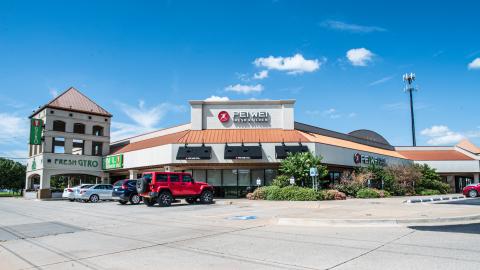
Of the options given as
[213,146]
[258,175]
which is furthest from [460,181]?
[213,146]

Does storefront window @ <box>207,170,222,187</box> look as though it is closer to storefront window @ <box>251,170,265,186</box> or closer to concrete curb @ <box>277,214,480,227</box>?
storefront window @ <box>251,170,265,186</box>

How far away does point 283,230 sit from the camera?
1219 cm

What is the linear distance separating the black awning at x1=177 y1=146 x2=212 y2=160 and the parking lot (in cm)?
1874

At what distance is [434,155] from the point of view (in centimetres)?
5500

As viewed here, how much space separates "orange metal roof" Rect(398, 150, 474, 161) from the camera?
53.3 metres

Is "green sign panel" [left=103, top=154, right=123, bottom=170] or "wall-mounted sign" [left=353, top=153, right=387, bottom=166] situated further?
"green sign panel" [left=103, top=154, right=123, bottom=170]

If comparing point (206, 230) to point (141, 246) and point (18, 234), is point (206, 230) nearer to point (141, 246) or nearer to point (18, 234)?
point (141, 246)

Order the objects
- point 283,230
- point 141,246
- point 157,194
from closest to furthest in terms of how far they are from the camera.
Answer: point 141,246 < point 283,230 < point 157,194

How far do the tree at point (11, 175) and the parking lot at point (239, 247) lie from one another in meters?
67.1

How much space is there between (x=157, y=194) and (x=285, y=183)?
1154 centimetres

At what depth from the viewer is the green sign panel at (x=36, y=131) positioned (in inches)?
1754

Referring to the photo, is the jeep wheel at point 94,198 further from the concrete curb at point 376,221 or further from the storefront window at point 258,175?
the concrete curb at point 376,221

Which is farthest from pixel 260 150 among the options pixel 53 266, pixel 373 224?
pixel 53 266

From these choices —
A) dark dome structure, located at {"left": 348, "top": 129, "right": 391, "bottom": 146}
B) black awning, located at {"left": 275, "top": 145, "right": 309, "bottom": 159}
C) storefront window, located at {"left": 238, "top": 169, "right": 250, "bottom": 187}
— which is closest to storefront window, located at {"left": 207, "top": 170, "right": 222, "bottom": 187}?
storefront window, located at {"left": 238, "top": 169, "right": 250, "bottom": 187}
